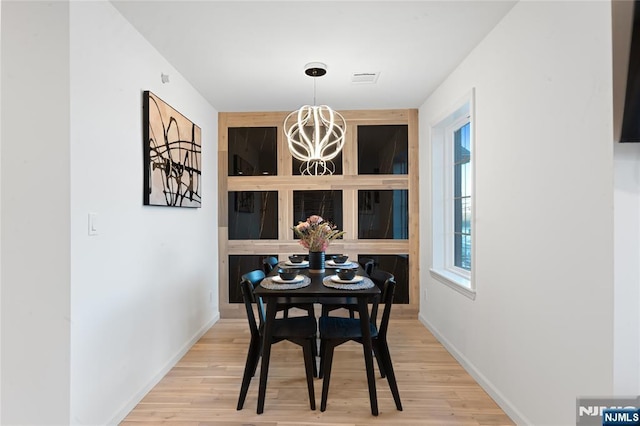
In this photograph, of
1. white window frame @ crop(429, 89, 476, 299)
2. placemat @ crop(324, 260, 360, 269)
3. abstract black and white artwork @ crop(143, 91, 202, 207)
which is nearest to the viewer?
abstract black and white artwork @ crop(143, 91, 202, 207)

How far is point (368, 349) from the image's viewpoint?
6.77 ft

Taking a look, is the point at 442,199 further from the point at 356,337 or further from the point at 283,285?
the point at 283,285

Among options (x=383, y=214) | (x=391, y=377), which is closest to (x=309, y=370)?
(x=391, y=377)

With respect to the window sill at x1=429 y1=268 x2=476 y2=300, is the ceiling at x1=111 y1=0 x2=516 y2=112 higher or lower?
higher

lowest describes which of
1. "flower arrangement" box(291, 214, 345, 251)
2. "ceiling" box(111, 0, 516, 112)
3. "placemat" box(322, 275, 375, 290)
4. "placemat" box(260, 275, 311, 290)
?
"placemat" box(260, 275, 311, 290)

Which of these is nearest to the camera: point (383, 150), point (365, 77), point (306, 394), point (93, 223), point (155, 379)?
point (93, 223)

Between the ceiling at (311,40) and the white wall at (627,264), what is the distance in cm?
124

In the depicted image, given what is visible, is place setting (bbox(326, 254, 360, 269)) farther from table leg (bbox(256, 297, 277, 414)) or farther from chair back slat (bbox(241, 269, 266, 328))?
table leg (bbox(256, 297, 277, 414))

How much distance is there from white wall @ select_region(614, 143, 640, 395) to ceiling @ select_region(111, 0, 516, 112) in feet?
4.08

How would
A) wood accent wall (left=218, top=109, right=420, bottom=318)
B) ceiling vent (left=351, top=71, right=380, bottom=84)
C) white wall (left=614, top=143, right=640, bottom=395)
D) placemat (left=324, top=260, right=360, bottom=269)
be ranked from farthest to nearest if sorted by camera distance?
wood accent wall (left=218, top=109, right=420, bottom=318)
ceiling vent (left=351, top=71, right=380, bottom=84)
placemat (left=324, top=260, right=360, bottom=269)
white wall (left=614, top=143, right=640, bottom=395)

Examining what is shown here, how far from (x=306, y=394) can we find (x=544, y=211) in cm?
187

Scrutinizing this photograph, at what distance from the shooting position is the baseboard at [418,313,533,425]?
195 cm

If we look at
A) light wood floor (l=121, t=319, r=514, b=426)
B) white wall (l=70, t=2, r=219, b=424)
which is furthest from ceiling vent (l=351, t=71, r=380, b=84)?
light wood floor (l=121, t=319, r=514, b=426)

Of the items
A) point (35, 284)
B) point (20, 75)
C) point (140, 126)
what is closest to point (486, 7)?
point (140, 126)
